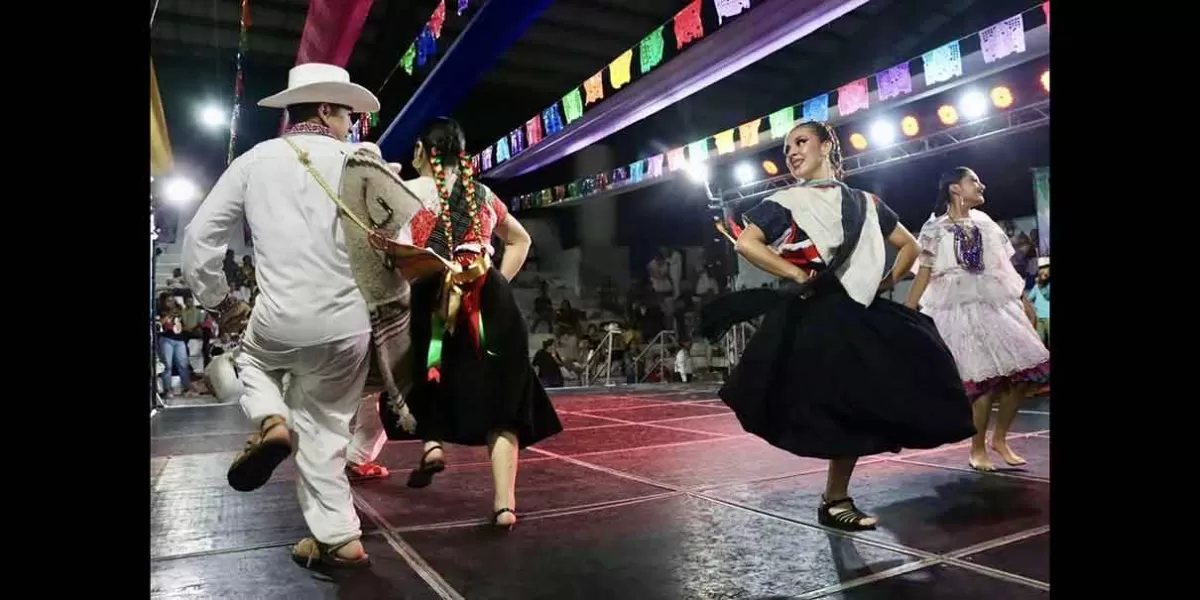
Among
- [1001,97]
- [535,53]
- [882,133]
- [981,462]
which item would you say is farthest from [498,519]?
[535,53]

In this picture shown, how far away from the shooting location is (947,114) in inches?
344

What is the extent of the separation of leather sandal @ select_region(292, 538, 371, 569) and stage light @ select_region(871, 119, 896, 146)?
29.3 ft

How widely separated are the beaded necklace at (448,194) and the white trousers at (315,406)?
55cm

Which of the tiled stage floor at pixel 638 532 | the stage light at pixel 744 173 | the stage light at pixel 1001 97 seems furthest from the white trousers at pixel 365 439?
the stage light at pixel 744 173

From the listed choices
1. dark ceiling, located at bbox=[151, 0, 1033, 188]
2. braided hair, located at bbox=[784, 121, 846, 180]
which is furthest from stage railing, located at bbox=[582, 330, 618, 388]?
braided hair, located at bbox=[784, 121, 846, 180]

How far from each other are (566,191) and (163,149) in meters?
8.68

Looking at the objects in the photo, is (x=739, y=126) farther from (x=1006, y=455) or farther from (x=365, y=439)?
(x=365, y=439)

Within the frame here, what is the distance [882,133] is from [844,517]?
812 centimetres

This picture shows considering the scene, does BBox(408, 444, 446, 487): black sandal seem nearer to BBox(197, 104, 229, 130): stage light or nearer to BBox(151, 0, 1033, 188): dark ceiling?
BBox(151, 0, 1033, 188): dark ceiling
